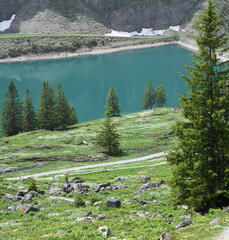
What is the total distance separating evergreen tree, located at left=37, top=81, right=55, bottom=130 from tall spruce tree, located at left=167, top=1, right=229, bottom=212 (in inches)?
2894

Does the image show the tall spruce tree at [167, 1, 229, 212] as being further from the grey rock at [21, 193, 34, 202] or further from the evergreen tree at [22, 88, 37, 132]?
the evergreen tree at [22, 88, 37, 132]

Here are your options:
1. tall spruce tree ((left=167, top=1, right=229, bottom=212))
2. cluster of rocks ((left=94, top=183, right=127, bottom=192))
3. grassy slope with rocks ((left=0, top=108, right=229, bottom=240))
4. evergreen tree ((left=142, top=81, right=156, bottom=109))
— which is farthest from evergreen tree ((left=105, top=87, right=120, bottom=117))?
tall spruce tree ((left=167, top=1, right=229, bottom=212))

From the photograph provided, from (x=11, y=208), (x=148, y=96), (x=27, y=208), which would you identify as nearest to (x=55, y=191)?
(x=11, y=208)

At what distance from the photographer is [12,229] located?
20266mm

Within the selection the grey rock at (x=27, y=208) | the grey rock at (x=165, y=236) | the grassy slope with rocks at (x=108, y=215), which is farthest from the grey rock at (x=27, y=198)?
the grey rock at (x=165, y=236)

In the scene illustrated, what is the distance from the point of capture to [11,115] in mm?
89812

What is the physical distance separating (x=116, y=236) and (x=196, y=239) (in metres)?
4.32

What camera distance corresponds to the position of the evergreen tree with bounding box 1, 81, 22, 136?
293ft

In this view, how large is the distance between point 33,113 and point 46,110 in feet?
13.8

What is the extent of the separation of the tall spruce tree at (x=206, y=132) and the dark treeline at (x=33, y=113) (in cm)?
7232

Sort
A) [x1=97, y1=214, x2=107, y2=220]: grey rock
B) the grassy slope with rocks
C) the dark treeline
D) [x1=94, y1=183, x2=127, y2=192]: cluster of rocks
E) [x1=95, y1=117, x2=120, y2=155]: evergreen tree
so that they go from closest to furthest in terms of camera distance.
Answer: the grassy slope with rocks, [x1=97, y1=214, x2=107, y2=220]: grey rock, [x1=94, y1=183, x2=127, y2=192]: cluster of rocks, [x1=95, y1=117, x2=120, y2=155]: evergreen tree, the dark treeline

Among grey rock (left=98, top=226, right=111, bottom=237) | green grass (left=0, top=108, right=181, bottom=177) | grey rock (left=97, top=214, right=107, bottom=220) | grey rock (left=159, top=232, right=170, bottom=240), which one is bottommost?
green grass (left=0, top=108, right=181, bottom=177)

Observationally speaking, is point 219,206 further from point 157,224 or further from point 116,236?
point 116,236

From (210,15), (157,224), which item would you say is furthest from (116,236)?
(210,15)
